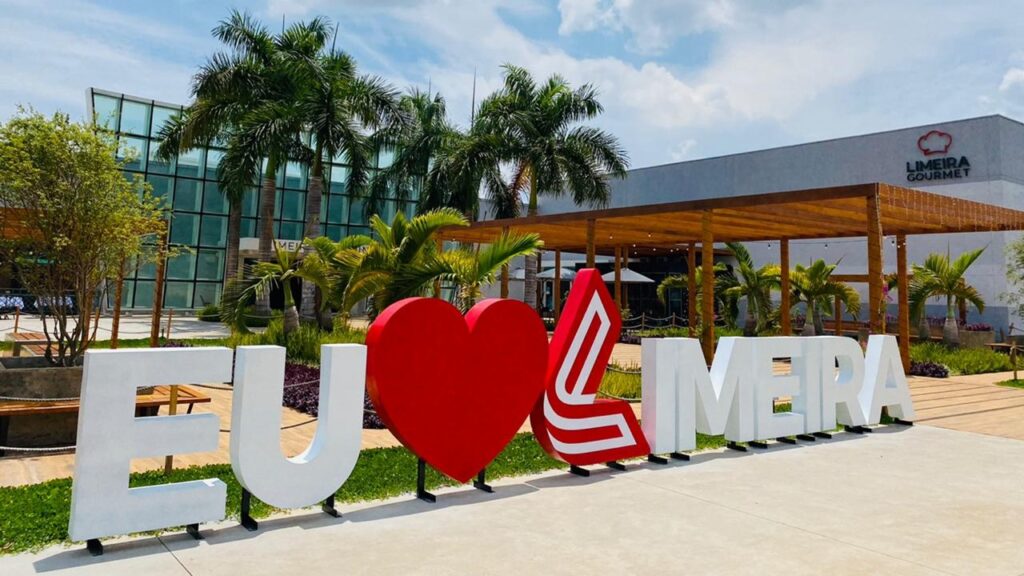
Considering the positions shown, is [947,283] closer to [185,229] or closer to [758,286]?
[758,286]

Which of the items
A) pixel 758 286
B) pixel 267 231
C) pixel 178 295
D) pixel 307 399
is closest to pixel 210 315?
pixel 178 295

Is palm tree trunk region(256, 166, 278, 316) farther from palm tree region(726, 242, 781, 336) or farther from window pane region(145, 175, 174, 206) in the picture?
palm tree region(726, 242, 781, 336)

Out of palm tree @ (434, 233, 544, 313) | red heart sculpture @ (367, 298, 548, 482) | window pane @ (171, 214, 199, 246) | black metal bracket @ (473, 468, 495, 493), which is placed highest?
window pane @ (171, 214, 199, 246)

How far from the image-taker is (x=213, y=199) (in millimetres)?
34625

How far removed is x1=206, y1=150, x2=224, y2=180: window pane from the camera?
3450cm

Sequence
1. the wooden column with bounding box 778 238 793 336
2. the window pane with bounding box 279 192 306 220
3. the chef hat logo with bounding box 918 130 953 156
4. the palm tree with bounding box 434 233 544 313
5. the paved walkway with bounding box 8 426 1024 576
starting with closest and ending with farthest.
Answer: the paved walkway with bounding box 8 426 1024 576 < the palm tree with bounding box 434 233 544 313 < the wooden column with bounding box 778 238 793 336 < the chef hat logo with bounding box 918 130 953 156 < the window pane with bounding box 279 192 306 220

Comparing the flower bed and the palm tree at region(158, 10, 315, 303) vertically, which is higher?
Answer: the palm tree at region(158, 10, 315, 303)

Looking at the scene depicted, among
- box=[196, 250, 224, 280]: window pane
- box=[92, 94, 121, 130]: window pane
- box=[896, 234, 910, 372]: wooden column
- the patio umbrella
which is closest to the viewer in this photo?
box=[896, 234, 910, 372]: wooden column

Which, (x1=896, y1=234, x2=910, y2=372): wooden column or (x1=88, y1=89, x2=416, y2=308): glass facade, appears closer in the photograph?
(x1=896, y1=234, x2=910, y2=372): wooden column

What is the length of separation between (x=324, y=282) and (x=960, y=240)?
2490 centimetres

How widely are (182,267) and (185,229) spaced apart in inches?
78.9

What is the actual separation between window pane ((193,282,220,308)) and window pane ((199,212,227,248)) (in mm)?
2174

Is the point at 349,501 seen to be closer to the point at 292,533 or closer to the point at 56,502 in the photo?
the point at 292,533

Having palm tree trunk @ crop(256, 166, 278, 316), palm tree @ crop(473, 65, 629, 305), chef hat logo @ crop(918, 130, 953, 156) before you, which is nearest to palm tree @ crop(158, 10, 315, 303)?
palm tree trunk @ crop(256, 166, 278, 316)
